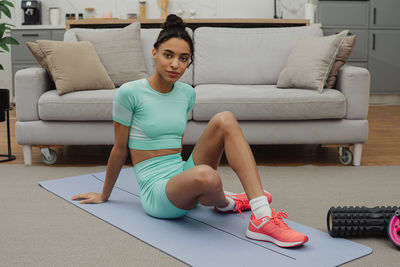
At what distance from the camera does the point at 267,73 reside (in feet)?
10.9

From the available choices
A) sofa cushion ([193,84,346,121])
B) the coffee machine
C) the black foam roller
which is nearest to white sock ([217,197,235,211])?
the black foam roller

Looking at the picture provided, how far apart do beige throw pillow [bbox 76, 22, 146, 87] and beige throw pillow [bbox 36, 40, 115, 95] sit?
15 centimetres

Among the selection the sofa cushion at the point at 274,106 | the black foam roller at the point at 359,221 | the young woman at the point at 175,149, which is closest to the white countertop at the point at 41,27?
the sofa cushion at the point at 274,106

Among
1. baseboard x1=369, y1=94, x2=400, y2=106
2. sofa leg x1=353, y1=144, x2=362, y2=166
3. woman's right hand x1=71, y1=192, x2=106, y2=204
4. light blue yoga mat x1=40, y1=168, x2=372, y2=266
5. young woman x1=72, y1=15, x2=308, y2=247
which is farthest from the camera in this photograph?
baseboard x1=369, y1=94, x2=400, y2=106

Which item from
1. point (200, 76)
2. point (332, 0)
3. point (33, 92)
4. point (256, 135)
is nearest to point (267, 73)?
point (200, 76)

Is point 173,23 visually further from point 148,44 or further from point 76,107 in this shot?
point 148,44

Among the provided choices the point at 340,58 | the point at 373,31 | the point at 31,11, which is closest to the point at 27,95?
the point at 340,58

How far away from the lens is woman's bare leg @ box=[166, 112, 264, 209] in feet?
5.08

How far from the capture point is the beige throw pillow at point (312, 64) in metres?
2.89

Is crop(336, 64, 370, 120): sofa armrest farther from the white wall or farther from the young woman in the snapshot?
the white wall

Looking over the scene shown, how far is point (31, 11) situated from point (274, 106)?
4101mm

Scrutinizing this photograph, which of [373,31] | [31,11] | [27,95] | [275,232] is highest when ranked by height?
[31,11]

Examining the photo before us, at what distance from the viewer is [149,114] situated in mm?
1770

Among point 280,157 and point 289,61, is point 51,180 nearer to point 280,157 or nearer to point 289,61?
point 280,157
